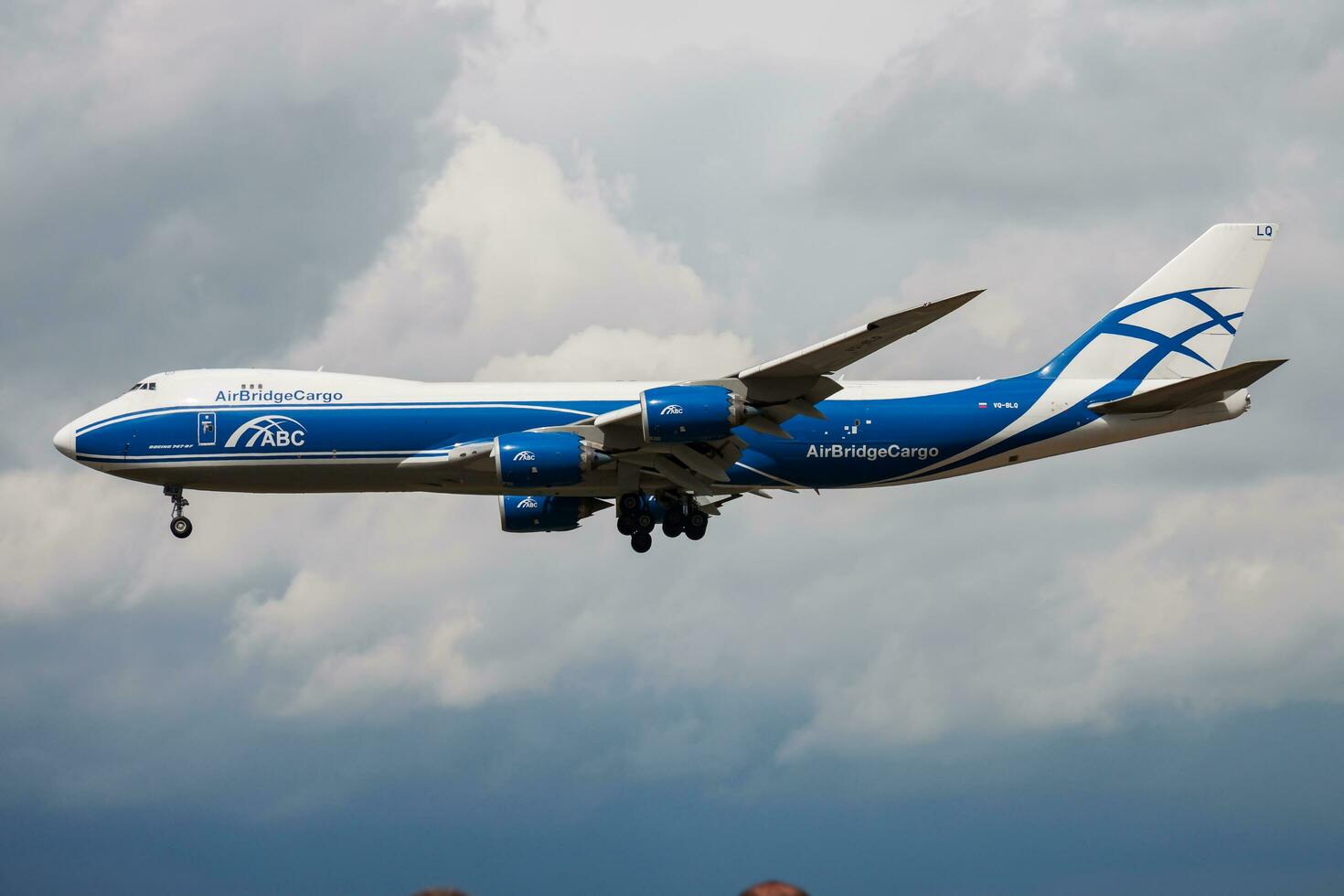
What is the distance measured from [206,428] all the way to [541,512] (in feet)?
41.7

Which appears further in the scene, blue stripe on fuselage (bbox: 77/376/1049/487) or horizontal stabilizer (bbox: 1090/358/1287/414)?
blue stripe on fuselage (bbox: 77/376/1049/487)

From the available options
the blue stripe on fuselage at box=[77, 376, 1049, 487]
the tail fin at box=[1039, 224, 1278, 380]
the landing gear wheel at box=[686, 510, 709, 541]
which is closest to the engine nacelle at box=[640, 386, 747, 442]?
the blue stripe on fuselage at box=[77, 376, 1049, 487]

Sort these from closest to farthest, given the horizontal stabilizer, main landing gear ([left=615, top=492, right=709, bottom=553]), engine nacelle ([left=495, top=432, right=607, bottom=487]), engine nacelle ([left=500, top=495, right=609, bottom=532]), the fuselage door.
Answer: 1. engine nacelle ([left=495, top=432, right=607, bottom=487])
2. the horizontal stabilizer
3. the fuselage door
4. main landing gear ([left=615, top=492, right=709, bottom=553])
5. engine nacelle ([left=500, top=495, right=609, bottom=532])

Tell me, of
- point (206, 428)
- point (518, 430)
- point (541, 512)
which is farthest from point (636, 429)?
point (206, 428)

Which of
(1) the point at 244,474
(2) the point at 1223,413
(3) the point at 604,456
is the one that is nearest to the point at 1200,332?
(2) the point at 1223,413

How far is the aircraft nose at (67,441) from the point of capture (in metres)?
52.6

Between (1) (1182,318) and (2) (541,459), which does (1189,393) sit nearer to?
(1) (1182,318)

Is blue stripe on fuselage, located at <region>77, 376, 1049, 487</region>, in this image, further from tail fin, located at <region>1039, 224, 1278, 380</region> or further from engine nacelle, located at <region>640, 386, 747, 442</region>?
engine nacelle, located at <region>640, 386, 747, 442</region>

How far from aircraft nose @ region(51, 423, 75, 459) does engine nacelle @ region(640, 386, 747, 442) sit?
18.2 meters

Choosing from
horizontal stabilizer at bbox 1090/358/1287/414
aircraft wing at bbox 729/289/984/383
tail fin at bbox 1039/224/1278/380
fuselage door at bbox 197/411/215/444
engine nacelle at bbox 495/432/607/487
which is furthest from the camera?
tail fin at bbox 1039/224/1278/380

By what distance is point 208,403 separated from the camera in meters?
52.2

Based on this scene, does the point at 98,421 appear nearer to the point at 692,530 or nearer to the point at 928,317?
the point at 692,530

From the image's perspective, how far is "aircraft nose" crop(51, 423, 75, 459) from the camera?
52625mm

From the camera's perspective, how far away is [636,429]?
163 feet
